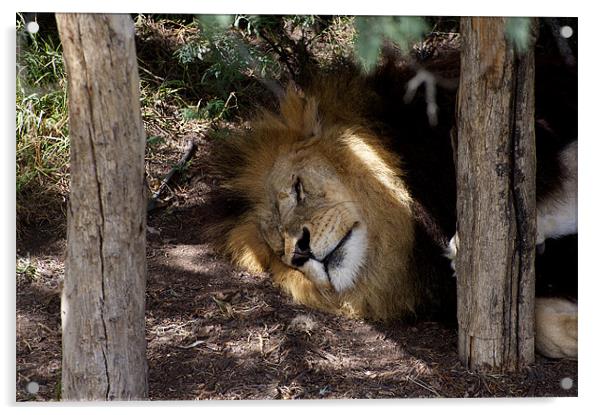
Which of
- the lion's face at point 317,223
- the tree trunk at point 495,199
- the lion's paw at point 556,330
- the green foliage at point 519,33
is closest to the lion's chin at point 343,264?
the lion's face at point 317,223

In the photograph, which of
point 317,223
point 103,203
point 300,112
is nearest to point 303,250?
point 317,223

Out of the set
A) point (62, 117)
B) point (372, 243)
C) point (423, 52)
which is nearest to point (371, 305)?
point (372, 243)

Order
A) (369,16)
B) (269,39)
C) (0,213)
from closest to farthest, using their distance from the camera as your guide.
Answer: (369,16) < (0,213) < (269,39)

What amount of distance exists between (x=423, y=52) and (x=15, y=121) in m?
1.30

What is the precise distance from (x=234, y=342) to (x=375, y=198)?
66 cm

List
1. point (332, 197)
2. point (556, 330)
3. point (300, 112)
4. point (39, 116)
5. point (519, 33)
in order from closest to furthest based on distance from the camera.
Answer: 1. point (519, 33)
2. point (39, 116)
3. point (556, 330)
4. point (332, 197)
5. point (300, 112)

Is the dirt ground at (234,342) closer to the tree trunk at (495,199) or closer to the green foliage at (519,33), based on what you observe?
the tree trunk at (495,199)

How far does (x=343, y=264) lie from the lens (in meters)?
2.94

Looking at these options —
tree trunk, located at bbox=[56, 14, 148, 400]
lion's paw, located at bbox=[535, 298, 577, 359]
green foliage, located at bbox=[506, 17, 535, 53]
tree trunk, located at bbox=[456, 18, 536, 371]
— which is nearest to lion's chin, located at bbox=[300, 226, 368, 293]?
tree trunk, located at bbox=[456, 18, 536, 371]

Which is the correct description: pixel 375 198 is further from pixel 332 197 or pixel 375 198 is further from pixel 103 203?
pixel 103 203

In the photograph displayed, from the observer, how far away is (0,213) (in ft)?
8.60

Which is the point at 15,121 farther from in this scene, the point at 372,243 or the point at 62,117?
the point at 372,243

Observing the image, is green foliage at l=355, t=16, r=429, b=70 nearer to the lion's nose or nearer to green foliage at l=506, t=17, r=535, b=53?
green foliage at l=506, t=17, r=535, b=53

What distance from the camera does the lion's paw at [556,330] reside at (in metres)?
2.81
